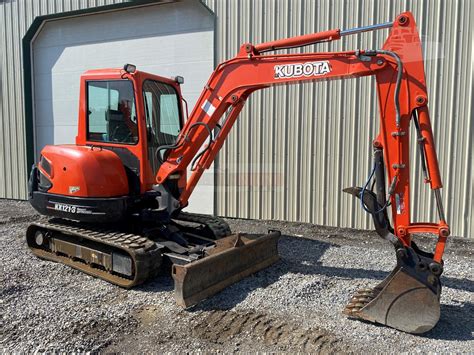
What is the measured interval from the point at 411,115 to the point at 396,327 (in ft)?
6.41

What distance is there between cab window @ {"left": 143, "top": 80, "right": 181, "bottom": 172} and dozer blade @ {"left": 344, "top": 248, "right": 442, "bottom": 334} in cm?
316

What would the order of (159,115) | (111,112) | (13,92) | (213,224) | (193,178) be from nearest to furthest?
(193,178) → (111,112) → (159,115) → (213,224) → (13,92)

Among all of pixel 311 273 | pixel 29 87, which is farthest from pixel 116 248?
pixel 29 87

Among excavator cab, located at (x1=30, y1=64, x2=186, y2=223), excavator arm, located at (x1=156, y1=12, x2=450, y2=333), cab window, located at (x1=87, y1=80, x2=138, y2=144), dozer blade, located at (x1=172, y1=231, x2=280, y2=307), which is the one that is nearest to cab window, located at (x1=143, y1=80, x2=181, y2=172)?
excavator cab, located at (x1=30, y1=64, x2=186, y2=223)

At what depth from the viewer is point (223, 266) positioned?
468 cm

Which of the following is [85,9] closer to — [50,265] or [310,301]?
[50,265]

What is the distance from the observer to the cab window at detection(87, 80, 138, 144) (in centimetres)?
521

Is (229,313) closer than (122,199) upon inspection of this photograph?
Yes

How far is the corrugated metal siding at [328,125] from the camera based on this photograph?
7074 mm

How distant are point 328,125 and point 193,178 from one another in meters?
3.64

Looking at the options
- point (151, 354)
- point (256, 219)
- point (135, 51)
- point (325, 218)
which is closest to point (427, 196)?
point (325, 218)

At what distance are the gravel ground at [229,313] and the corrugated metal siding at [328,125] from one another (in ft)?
6.59

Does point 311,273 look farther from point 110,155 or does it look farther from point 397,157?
point 110,155

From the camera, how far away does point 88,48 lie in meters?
10.1
